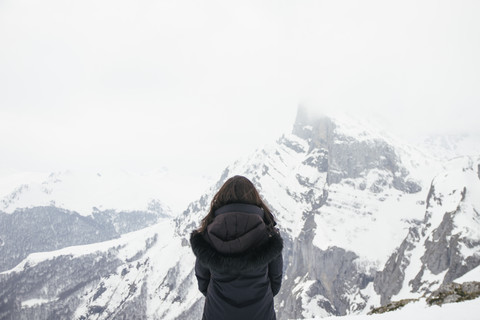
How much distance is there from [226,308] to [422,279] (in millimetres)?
125599

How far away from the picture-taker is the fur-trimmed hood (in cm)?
486

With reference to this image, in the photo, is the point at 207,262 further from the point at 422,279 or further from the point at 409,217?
the point at 409,217

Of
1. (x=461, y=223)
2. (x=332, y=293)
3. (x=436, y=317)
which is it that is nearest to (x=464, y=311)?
(x=436, y=317)

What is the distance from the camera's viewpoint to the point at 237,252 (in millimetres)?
4984

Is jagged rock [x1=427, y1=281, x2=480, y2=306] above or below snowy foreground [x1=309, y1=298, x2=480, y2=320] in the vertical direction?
below

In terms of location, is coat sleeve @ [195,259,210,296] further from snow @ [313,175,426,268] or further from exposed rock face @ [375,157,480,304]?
snow @ [313,175,426,268]


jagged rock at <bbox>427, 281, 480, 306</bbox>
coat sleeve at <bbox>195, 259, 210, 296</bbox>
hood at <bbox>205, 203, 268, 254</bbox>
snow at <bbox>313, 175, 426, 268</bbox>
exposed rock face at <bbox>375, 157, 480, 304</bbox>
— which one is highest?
hood at <bbox>205, 203, 268, 254</bbox>

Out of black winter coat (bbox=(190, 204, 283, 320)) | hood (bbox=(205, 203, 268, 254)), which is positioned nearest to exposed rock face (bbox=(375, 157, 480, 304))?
black winter coat (bbox=(190, 204, 283, 320))

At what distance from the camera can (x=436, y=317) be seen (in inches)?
412

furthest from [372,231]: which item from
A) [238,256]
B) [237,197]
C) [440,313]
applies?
[238,256]

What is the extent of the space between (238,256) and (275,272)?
1098mm

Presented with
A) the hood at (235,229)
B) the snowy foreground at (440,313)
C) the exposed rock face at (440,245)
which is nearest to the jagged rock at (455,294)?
the snowy foreground at (440,313)

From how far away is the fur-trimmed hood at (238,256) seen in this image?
4859 mm

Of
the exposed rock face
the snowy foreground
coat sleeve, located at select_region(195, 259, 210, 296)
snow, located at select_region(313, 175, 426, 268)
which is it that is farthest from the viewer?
snow, located at select_region(313, 175, 426, 268)
